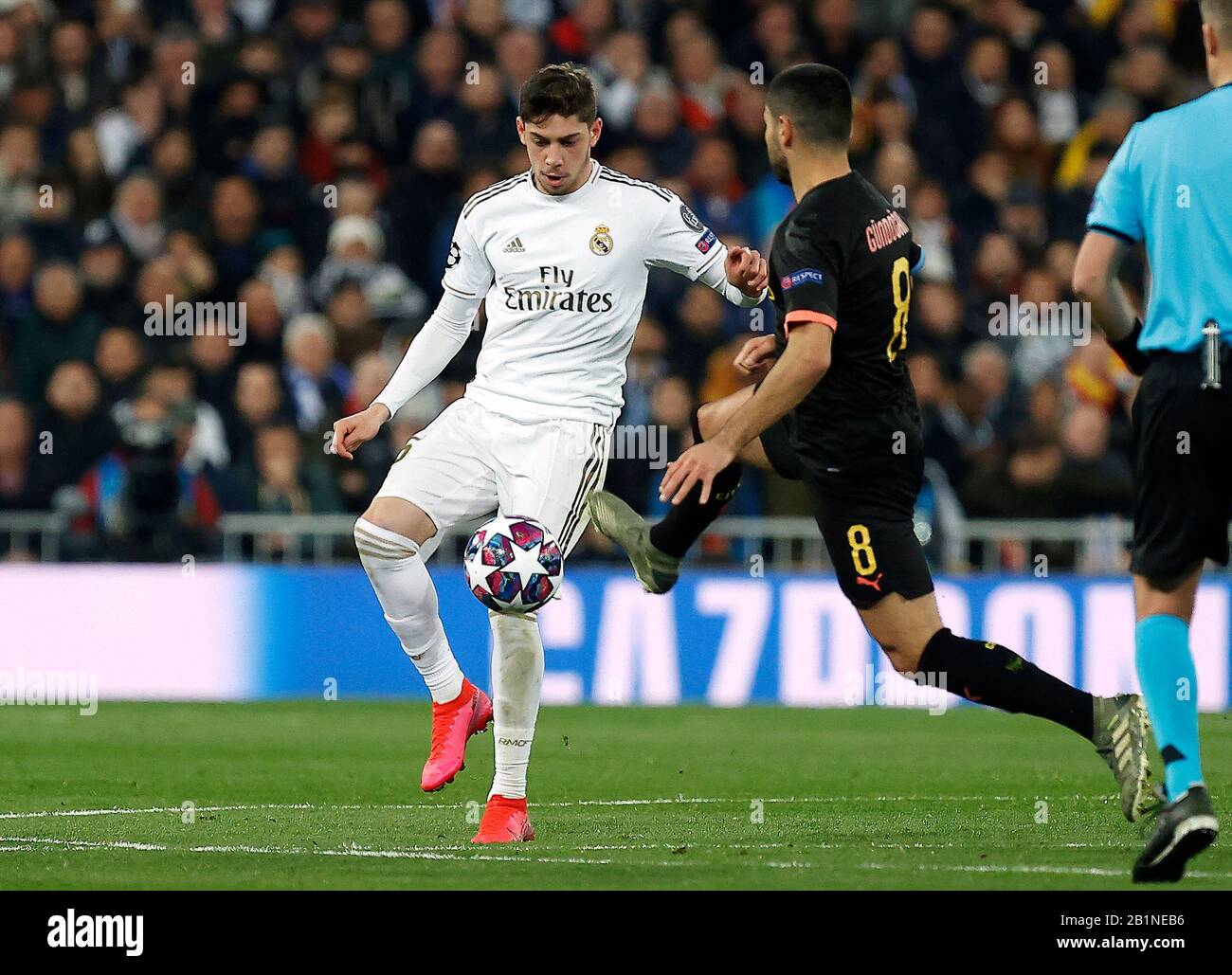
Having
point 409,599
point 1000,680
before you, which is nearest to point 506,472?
point 409,599

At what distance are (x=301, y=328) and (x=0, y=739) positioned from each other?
3.79 metres

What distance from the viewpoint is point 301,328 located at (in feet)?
46.4

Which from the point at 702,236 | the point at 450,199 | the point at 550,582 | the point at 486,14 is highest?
the point at 486,14

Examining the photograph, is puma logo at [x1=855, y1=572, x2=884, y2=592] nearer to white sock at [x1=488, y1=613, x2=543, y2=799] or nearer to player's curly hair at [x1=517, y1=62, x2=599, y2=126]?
white sock at [x1=488, y1=613, x2=543, y2=799]

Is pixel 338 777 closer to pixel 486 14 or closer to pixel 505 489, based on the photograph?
pixel 505 489

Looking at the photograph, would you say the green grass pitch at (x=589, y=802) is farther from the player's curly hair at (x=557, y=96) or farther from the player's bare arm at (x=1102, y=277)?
the player's curly hair at (x=557, y=96)

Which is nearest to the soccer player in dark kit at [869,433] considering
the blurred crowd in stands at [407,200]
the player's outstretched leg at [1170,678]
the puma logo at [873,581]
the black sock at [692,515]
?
the puma logo at [873,581]

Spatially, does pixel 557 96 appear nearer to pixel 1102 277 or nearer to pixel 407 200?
pixel 1102 277

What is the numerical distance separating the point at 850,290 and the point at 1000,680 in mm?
1290

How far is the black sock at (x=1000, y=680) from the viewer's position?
7070 millimetres

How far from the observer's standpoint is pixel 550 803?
8.54m
